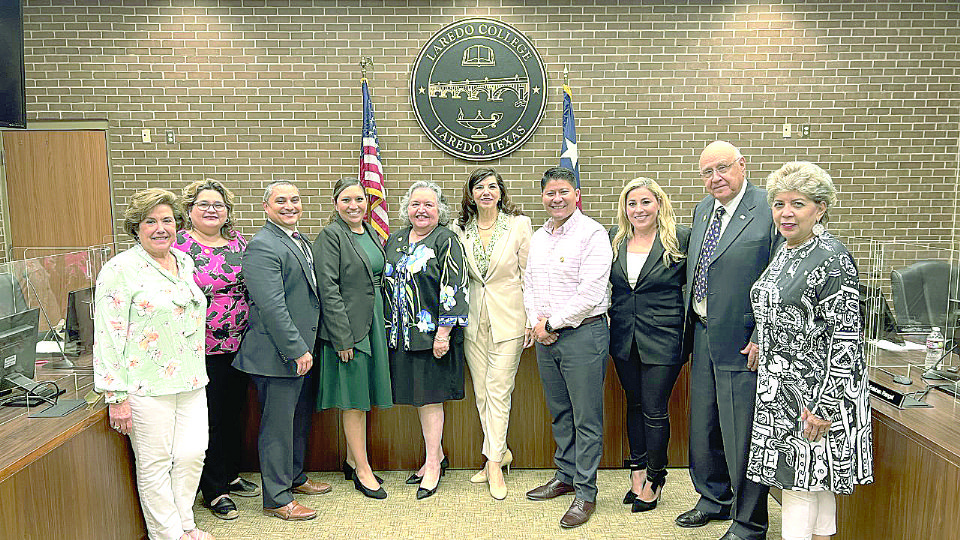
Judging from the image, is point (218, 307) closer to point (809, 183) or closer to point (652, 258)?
point (652, 258)

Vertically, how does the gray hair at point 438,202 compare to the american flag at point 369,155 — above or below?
below

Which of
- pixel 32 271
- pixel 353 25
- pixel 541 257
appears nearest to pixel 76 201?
pixel 353 25

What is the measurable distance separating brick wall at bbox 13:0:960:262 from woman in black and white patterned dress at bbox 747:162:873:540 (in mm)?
3390

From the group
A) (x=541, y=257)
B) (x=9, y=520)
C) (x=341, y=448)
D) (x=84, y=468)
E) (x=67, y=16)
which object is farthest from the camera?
(x=67, y=16)

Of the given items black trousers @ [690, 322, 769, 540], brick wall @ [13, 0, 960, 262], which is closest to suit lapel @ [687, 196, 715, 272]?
black trousers @ [690, 322, 769, 540]

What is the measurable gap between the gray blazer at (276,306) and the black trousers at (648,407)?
1588mm

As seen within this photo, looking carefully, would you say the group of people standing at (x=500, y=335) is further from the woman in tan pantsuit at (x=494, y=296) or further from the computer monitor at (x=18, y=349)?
the computer monitor at (x=18, y=349)

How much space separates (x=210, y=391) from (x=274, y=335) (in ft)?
1.76

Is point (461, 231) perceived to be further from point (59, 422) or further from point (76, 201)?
point (76, 201)

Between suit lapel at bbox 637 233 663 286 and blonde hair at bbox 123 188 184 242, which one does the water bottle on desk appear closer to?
suit lapel at bbox 637 233 663 286

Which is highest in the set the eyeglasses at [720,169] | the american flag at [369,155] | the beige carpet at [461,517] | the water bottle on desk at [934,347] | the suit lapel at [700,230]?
the american flag at [369,155]

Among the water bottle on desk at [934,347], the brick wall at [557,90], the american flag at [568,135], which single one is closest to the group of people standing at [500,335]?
the water bottle on desk at [934,347]

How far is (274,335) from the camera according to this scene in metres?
2.91

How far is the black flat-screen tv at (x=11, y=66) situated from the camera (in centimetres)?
326
